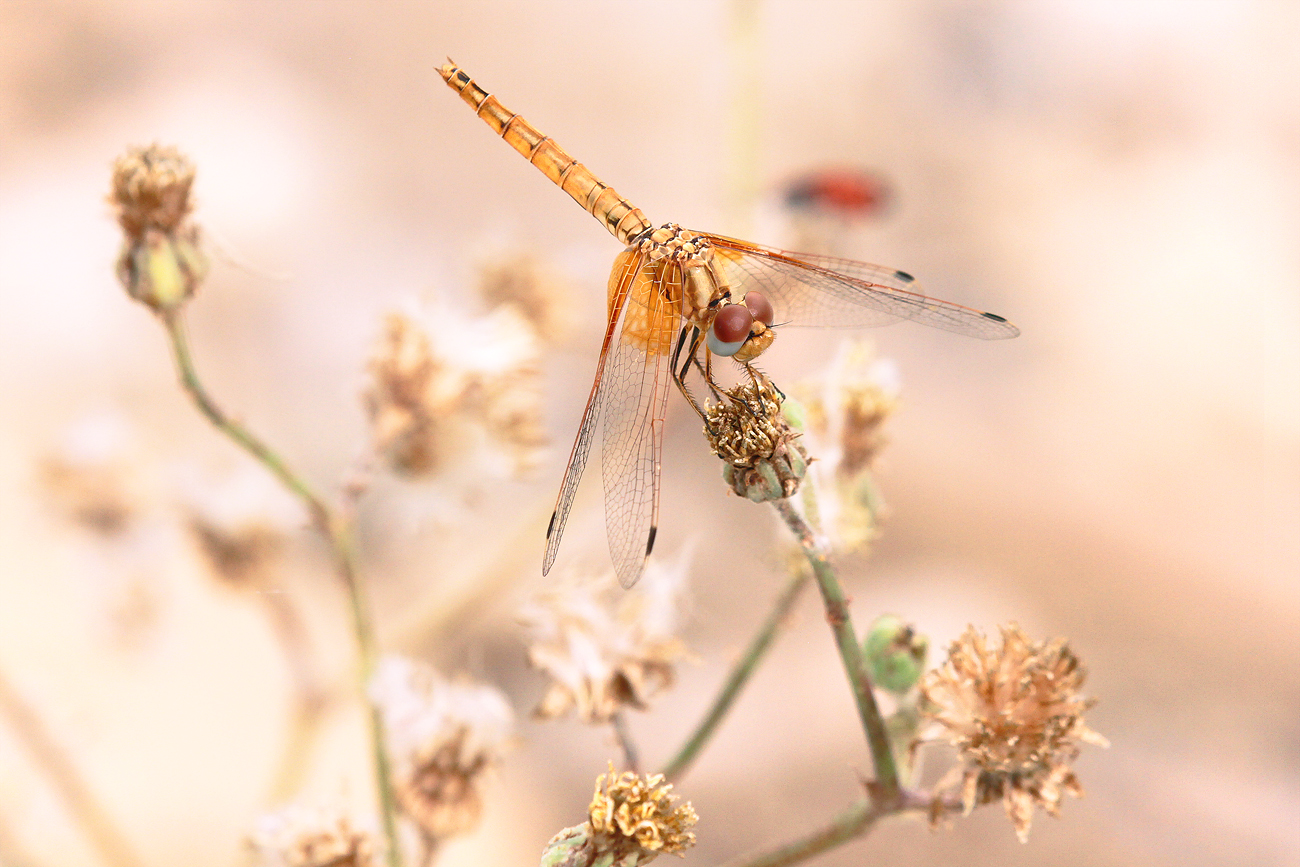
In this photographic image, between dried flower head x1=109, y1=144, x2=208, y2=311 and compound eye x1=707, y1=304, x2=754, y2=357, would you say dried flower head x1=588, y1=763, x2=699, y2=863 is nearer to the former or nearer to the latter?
compound eye x1=707, y1=304, x2=754, y2=357

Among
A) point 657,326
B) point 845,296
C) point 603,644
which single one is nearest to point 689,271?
point 657,326

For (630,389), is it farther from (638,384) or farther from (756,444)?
(756,444)

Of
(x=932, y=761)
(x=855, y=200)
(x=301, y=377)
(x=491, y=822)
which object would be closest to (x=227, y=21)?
(x=301, y=377)

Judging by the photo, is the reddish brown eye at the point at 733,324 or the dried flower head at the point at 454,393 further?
the dried flower head at the point at 454,393

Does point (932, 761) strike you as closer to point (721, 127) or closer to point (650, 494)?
point (650, 494)

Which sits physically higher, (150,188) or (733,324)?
(150,188)

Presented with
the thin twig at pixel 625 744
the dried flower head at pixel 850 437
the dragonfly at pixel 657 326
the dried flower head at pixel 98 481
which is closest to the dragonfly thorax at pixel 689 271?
the dragonfly at pixel 657 326

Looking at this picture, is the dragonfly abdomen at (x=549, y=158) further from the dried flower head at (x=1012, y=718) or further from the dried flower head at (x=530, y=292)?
the dried flower head at (x=1012, y=718)
